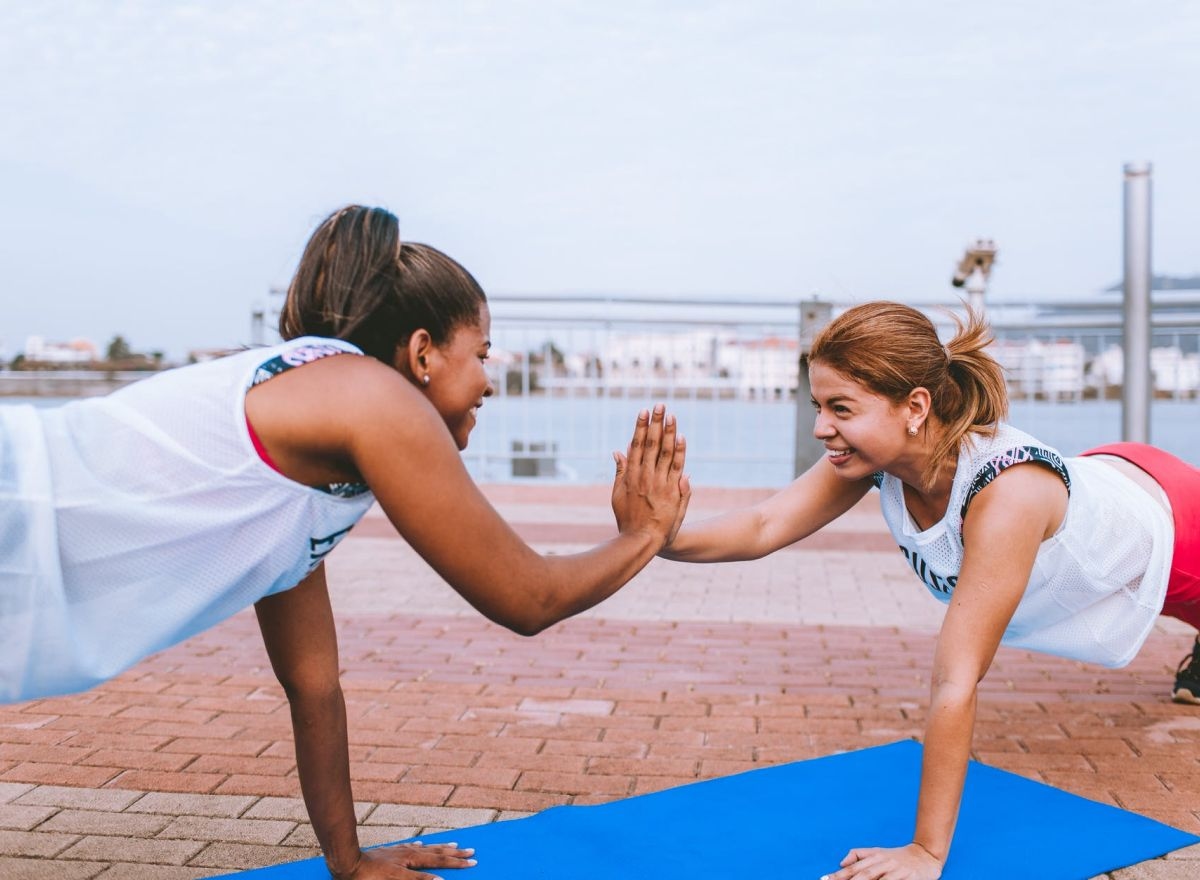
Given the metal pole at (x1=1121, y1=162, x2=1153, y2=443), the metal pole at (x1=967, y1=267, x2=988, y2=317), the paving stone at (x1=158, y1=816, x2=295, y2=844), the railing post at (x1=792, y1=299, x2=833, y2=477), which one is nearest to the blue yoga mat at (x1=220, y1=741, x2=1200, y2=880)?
the paving stone at (x1=158, y1=816, x2=295, y2=844)

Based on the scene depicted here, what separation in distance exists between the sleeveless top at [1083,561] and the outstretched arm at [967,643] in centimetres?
14

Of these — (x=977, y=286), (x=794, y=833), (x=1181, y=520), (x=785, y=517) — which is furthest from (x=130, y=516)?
(x=977, y=286)

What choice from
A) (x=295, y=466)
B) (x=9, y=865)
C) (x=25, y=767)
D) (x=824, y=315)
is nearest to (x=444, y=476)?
(x=295, y=466)

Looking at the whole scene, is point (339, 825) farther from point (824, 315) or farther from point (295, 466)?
point (824, 315)

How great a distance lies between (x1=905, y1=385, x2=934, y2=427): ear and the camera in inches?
109

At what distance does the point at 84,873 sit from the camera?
103 inches

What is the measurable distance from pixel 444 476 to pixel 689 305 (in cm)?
757

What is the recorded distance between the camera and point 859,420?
2.78 metres

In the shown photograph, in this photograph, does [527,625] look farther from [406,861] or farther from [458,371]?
[406,861]

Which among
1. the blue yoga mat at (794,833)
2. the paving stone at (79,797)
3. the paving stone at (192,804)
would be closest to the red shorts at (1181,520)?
the blue yoga mat at (794,833)

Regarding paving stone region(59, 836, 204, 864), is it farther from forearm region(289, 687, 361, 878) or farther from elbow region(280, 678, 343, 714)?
elbow region(280, 678, 343, 714)

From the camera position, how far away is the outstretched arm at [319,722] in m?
2.53

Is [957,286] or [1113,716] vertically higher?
[957,286]

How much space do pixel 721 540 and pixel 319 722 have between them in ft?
4.06
